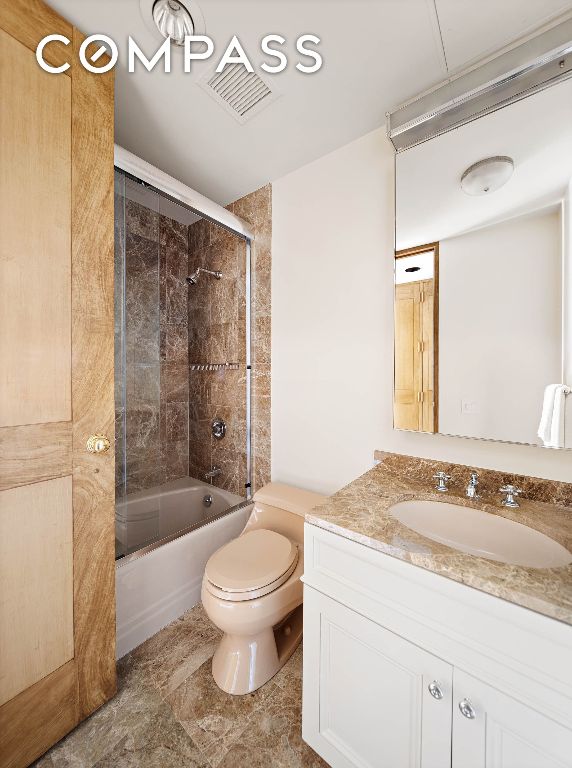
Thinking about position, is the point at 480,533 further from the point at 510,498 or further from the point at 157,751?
the point at 157,751

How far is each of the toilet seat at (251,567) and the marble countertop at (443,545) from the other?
18.1 inches

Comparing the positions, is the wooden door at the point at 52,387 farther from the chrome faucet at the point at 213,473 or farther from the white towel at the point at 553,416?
the white towel at the point at 553,416

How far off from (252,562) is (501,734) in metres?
0.87

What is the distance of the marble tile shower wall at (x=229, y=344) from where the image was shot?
192 centimetres

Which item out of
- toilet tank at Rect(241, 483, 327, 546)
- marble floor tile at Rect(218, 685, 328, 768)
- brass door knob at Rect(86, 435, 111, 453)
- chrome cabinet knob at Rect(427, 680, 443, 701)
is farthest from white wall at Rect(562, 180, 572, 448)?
brass door knob at Rect(86, 435, 111, 453)

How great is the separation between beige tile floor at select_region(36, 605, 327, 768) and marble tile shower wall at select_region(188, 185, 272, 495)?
95cm

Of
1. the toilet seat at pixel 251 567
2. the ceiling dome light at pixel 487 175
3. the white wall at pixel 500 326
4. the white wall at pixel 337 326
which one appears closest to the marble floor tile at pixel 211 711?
the toilet seat at pixel 251 567

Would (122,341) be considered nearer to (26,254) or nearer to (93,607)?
(26,254)

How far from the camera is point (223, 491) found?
7.06ft

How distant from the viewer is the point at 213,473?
2225mm

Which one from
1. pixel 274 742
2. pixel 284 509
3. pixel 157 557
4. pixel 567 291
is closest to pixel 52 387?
pixel 157 557

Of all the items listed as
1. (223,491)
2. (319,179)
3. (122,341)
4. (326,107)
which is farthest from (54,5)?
(223,491)

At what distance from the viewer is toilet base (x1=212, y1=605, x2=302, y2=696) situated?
1172 mm

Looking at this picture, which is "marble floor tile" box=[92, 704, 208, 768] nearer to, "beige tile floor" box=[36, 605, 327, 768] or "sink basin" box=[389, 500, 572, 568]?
"beige tile floor" box=[36, 605, 327, 768]
